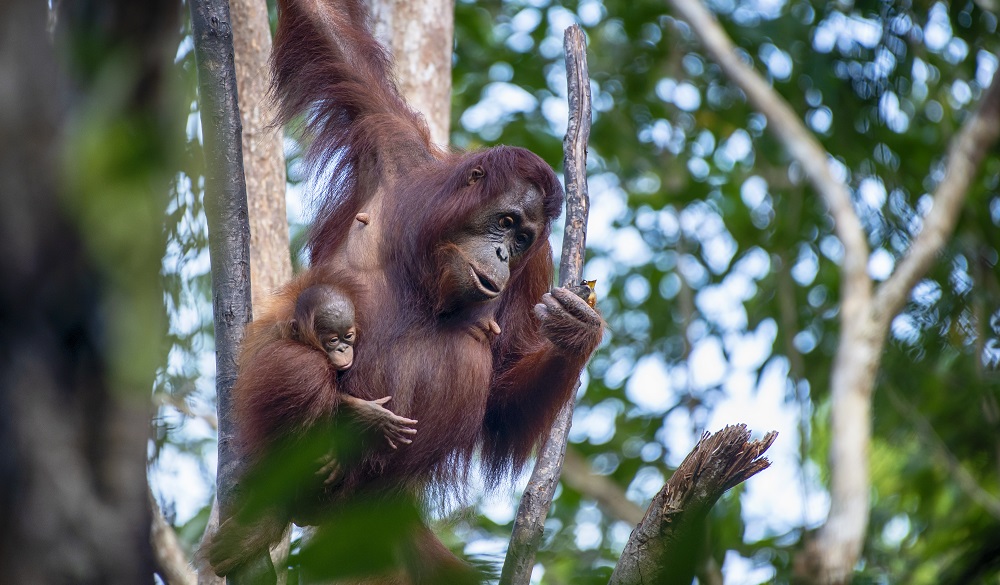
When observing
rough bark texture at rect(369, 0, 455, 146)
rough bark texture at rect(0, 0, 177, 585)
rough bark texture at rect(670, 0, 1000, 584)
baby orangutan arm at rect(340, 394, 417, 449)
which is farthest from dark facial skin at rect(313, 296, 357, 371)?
rough bark texture at rect(670, 0, 1000, 584)

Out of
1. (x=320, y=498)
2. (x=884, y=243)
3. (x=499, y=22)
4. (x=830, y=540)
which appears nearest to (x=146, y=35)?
(x=320, y=498)

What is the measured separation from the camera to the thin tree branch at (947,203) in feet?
18.7

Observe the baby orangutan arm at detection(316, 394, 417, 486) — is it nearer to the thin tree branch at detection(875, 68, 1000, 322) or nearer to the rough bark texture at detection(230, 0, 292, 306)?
the rough bark texture at detection(230, 0, 292, 306)

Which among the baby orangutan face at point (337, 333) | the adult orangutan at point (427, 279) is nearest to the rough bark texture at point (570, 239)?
the adult orangutan at point (427, 279)

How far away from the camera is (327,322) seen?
3.01 metres

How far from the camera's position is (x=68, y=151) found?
0.83m

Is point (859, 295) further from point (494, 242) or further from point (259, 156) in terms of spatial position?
point (259, 156)

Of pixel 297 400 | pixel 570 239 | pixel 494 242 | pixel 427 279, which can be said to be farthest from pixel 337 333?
pixel 570 239

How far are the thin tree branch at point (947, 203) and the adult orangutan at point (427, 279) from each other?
2.95 m

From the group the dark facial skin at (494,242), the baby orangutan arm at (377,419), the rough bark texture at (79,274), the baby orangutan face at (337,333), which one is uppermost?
the dark facial skin at (494,242)

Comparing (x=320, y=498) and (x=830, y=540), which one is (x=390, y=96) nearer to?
(x=320, y=498)

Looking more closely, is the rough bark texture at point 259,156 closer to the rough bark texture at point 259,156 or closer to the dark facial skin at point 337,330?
the rough bark texture at point 259,156

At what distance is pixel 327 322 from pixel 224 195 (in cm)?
60

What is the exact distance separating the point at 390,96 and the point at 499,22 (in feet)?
14.6
